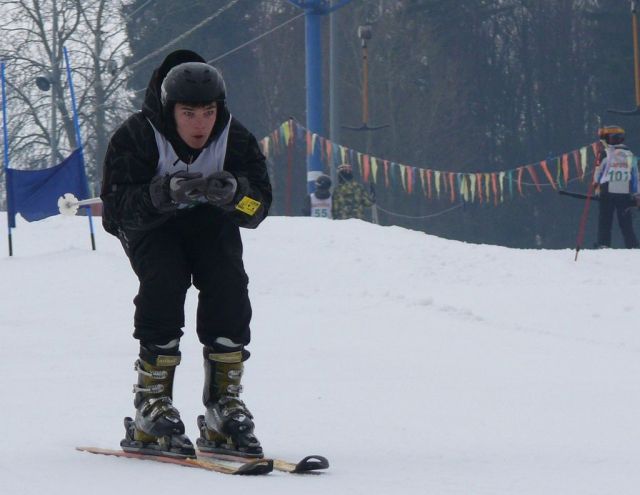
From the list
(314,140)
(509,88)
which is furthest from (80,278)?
(509,88)

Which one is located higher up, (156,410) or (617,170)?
(617,170)

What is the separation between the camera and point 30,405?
593 centimetres

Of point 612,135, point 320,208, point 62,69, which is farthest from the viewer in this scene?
point 62,69

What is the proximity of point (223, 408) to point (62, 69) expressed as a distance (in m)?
32.9

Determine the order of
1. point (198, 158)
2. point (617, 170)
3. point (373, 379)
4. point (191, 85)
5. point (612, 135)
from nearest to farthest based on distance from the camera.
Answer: point (191, 85) < point (198, 158) < point (373, 379) < point (612, 135) < point (617, 170)

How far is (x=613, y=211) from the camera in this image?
17.8 metres

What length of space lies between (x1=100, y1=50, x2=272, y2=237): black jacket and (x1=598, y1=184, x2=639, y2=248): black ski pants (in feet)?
45.2

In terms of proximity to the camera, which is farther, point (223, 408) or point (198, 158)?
point (223, 408)

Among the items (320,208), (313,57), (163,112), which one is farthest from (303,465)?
(313,57)

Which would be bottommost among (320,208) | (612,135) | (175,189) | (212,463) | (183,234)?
(212,463)

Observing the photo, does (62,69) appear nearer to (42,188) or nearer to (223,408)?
(42,188)

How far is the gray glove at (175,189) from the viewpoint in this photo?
422 cm

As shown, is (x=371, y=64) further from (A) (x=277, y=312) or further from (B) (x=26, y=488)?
(B) (x=26, y=488)

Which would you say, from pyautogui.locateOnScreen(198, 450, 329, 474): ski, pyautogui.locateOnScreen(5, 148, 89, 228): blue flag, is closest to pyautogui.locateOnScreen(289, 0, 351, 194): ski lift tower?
pyautogui.locateOnScreen(5, 148, 89, 228): blue flag
